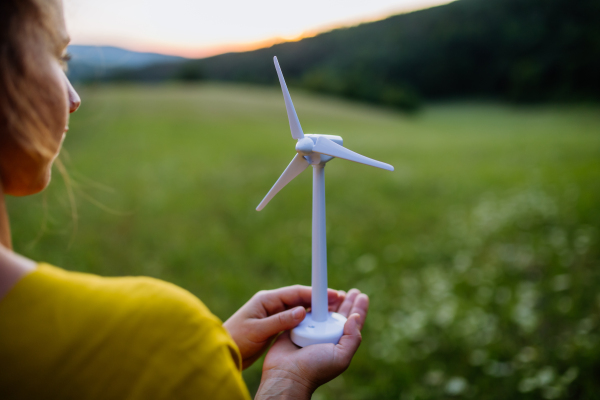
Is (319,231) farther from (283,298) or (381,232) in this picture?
(381,232)

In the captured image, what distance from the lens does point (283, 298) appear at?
5.97ft

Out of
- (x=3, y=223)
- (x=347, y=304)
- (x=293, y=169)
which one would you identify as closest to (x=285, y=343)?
(x=347, y=304)

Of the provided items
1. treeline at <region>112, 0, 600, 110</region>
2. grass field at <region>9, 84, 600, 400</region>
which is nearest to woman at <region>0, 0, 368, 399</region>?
grass field at <region>9, 84, 600, 400</region>

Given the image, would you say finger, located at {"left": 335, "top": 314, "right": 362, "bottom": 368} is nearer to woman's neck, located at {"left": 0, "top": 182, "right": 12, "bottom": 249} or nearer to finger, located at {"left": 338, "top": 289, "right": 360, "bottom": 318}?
finger, located at {"left": 338, "top": 289, "right": 360, "bottom": 318}

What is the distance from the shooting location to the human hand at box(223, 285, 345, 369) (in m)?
1.62

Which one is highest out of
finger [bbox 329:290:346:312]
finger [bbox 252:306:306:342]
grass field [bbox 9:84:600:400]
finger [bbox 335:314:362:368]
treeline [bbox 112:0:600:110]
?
treeline [bbox 112:0:600:110]

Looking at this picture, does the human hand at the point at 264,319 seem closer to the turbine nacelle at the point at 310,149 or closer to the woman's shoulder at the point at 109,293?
the turbine nacelle at the point at 310,149

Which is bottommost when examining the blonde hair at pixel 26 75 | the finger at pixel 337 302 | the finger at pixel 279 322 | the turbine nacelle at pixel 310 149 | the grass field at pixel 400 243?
the grass field at pixel 400 243

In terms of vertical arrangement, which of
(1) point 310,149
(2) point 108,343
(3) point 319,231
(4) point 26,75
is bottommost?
(3) point 319,231

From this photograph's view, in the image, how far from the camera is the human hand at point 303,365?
1376mm

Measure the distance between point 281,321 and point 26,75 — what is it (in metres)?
1.20

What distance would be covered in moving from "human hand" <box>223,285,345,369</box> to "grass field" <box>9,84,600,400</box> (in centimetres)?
76

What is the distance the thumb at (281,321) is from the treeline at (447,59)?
19586 millimetres

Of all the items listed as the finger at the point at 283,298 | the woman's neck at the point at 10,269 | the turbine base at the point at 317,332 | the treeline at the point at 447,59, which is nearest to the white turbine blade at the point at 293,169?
the finger at the point at 283,298
